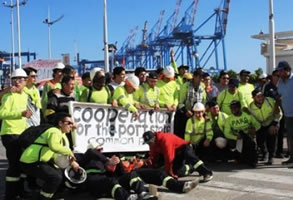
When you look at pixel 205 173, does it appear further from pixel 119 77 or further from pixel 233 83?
pixel 233 83

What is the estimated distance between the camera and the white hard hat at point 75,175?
5.80 m

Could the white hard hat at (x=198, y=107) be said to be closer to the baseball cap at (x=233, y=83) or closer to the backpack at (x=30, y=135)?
the baseball cap at (x=233, y=83)

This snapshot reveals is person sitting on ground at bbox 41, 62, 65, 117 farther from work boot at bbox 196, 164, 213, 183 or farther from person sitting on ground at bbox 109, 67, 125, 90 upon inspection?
work boot at bbox 196, 164, 213, 183

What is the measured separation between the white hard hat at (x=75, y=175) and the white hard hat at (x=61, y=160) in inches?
3.3

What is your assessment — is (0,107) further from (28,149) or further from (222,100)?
(222,100)

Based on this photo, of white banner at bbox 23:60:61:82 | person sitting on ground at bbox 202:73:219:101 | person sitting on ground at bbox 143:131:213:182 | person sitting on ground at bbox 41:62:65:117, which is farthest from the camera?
white banner at bbox 23:60:61:82

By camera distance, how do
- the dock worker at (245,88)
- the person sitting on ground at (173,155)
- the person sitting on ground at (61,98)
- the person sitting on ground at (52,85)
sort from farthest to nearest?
the dock worker at (245,88) → the person sitting on ground at (52,85) → the person sitting on ground at (61,98) → the person sitting on ground at (173,155)

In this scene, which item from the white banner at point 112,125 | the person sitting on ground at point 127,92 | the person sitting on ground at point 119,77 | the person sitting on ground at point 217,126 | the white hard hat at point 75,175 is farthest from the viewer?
the person sitting on ground at point 217,126

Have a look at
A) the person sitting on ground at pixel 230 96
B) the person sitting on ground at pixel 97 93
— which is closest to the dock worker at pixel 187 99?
the person sitting on ground at pixel 230 96

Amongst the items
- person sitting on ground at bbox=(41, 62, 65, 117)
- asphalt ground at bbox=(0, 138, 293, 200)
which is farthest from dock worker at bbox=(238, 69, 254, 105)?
person sitting on ground at bbox=(41, 62, 65, 117)

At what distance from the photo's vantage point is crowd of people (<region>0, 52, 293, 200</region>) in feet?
18.9

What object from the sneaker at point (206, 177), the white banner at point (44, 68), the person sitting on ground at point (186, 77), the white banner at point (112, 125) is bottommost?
the sneaker at point (206, 177)

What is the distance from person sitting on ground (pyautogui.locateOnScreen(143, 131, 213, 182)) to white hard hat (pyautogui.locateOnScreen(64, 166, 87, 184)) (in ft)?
3.88

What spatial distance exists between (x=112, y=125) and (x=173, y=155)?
147cm
